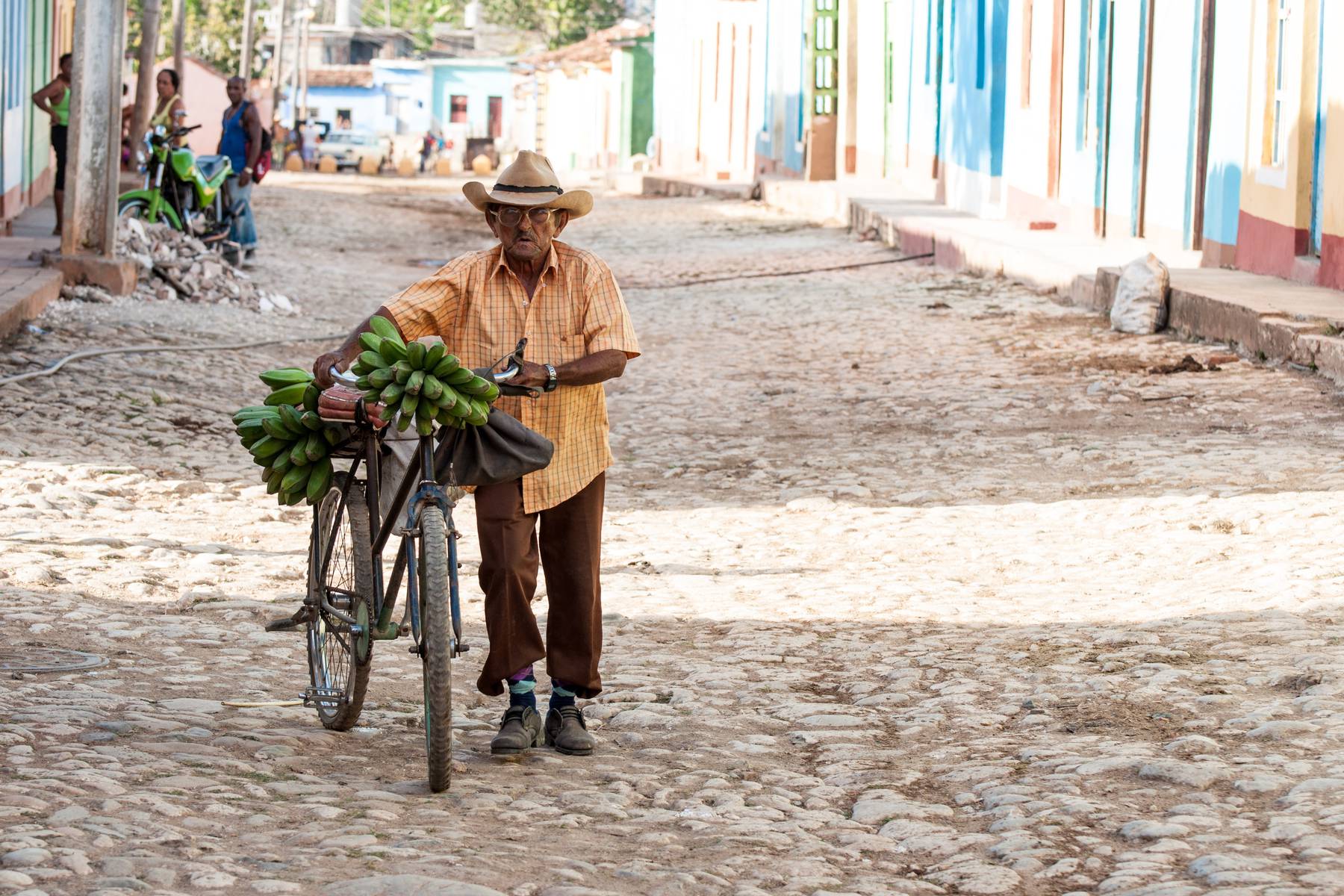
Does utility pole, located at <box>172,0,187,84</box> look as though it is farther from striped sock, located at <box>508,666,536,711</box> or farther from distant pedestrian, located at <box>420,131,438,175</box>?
distant pedestrian, located at <box>420,131,438,175</box>

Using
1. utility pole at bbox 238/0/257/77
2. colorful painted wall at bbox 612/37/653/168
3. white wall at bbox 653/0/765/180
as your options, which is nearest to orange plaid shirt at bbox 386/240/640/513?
white wall at bbox 653/0/765/180

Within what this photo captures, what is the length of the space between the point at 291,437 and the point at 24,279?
8483mm

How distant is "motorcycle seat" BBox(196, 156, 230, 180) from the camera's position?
52.0 feet

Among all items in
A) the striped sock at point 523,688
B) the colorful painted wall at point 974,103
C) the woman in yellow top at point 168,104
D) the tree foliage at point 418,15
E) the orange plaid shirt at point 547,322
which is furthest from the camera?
the tree foliage at point 418,15

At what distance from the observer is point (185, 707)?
16.3 feet

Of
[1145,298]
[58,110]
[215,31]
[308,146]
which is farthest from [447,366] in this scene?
[215,31]

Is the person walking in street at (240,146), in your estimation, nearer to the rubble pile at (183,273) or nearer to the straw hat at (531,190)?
the rubble pile at (183,273)

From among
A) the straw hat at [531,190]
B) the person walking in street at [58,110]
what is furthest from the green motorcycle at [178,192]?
the straw hat at [531,190]

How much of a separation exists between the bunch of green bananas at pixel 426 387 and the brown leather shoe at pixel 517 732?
86 centimetres

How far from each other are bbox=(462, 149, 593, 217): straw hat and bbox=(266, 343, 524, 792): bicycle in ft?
1.34

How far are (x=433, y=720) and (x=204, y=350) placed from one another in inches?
328

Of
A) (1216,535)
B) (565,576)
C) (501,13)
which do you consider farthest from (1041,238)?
(501,13)

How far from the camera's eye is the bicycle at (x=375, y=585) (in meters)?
4.20

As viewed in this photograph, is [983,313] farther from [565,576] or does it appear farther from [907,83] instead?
[907,83]
